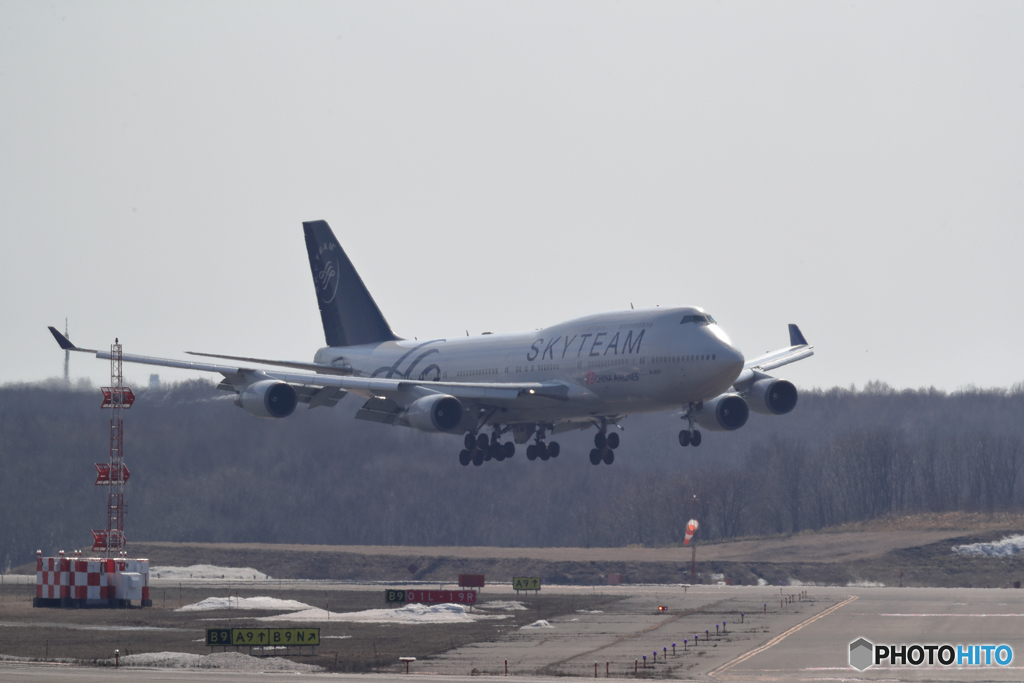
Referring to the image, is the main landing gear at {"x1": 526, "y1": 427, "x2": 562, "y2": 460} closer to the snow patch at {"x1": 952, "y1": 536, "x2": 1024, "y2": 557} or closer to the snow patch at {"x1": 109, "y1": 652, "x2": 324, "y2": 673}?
the snow patch at {"x1": 109, "y1": 652, "x2": 324, "y2": 673}

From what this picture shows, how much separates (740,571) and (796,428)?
27.9m

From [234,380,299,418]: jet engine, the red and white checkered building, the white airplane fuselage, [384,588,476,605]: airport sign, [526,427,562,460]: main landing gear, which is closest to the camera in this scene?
the white airplane fuselage

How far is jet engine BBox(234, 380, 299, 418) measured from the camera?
65.4 metres

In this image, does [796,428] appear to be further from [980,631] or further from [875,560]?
[980,631]

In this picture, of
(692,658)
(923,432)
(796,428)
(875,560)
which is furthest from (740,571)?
(692,658)

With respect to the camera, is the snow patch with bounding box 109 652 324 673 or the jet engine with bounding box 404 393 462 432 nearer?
the snow patch with bounding box 109 652 324 673

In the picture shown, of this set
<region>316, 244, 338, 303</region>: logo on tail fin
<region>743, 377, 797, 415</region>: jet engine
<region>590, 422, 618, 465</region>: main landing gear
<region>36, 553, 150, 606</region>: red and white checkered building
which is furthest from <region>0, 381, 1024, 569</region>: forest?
<region>743, 377, 797, 415</region>: jet engine

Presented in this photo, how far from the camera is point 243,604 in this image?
77188 millimetres

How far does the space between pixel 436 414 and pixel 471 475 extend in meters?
57.7

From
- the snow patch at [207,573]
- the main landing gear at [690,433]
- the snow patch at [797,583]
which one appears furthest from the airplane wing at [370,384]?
the snow patch at [797,583]

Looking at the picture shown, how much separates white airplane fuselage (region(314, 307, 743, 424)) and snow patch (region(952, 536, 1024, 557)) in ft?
197

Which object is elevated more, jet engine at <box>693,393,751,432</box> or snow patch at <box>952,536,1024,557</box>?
jet engine at <box>693,393,751,432</box>

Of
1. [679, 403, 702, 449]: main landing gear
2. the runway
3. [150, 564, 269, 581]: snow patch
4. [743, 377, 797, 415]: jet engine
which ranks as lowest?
the runway

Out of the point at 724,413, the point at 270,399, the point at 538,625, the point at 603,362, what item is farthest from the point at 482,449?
the point at 724,413
